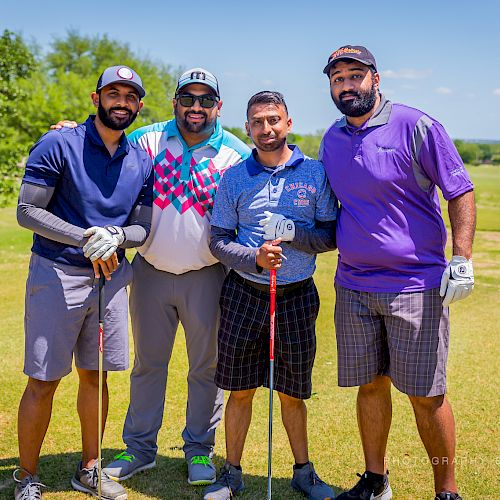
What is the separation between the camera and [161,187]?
4.46 metres

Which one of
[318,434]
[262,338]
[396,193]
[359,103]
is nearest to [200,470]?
[262,338]

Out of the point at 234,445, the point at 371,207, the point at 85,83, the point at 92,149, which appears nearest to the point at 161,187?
the point at 92,149

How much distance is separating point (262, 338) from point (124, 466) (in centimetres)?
127

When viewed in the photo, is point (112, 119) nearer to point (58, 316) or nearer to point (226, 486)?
point (58, 316)

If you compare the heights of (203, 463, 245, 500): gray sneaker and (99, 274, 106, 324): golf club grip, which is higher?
(99, 274, 106, 324): golf club grip

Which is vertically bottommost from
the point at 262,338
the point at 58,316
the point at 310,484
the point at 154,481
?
the point at 154,481

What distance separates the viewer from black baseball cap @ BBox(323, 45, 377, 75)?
3957 mm

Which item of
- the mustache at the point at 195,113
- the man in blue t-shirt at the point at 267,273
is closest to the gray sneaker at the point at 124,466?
the man in blue t-shirt at the point at 267,273

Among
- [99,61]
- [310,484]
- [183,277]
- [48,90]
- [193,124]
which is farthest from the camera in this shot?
[99,61]

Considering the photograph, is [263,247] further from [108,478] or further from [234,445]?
[108,478]

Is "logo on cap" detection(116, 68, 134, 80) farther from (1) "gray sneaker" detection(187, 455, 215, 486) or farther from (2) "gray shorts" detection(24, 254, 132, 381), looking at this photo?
(1) "gray sneaker" detection(187, 455, 215, 486)

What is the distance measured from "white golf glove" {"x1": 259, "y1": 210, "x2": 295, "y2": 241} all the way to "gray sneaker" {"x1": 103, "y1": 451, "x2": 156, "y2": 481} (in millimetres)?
1811

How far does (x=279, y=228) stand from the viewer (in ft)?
12.8

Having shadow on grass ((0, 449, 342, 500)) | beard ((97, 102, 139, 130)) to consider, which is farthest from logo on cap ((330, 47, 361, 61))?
shadow on grass ((0, 449, 342, 500))
